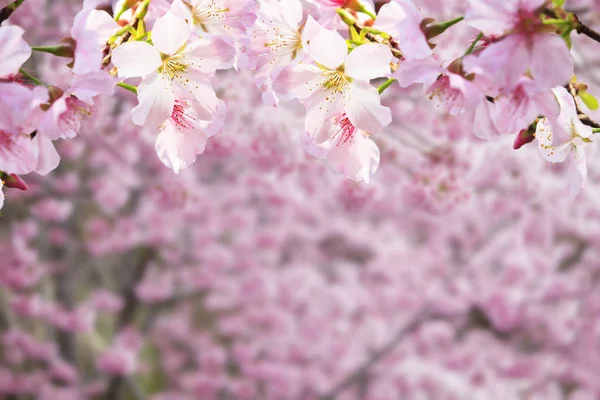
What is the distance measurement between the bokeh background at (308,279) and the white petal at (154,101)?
264cm

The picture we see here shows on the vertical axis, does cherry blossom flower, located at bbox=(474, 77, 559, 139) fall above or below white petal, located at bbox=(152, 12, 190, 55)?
below

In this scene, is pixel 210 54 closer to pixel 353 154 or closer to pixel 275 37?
pixel 275 37

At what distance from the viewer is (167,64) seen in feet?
2.37

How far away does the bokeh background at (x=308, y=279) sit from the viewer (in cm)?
368

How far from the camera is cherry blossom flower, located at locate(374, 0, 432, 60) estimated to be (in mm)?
648

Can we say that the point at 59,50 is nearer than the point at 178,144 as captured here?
Yes

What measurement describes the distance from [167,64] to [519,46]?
0.35m

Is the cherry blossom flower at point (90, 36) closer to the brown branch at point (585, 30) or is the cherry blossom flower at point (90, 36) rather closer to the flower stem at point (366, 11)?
the flower stem at point (366, 11)

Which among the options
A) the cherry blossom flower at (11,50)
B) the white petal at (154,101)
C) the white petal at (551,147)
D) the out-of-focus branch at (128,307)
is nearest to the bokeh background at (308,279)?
the out-of-focus branch at (128,307)

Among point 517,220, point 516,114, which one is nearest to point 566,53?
point 516,114

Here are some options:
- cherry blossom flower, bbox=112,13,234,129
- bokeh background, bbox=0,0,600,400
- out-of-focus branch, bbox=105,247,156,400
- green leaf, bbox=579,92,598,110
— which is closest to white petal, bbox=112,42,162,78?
cherry blossom flower, bbox=112,13,234,129

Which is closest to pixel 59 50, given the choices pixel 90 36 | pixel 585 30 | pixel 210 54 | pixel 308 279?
pixel 90 36

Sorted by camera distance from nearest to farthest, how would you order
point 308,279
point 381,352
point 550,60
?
point 550,60 < point 381,352 < point 308,279

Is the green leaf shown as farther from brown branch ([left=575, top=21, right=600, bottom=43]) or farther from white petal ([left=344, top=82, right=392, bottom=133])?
white petal ([left=344, top=82, right=392, bottom=133])
